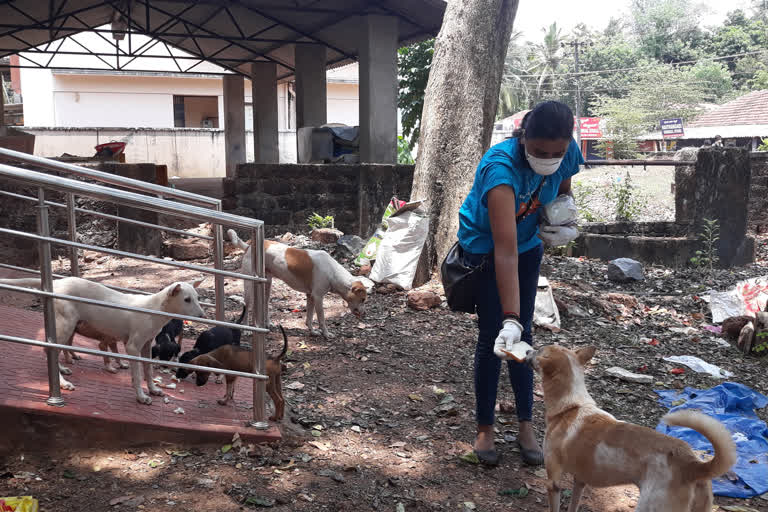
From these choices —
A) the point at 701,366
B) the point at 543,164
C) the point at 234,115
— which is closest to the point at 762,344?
the point at 701,366

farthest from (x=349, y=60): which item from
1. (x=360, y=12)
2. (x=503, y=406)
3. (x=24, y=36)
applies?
(x=503, y=406)

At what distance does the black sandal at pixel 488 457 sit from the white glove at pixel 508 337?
0.82 metres

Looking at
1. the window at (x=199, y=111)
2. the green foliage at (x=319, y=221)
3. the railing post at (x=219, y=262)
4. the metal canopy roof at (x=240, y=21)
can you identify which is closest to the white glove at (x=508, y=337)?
the railing post at (x=219, y=262)

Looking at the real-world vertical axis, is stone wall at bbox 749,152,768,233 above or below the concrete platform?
above

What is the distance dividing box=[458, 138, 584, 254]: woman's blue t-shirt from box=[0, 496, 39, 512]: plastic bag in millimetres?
2090

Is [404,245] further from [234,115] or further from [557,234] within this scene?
[234,115]

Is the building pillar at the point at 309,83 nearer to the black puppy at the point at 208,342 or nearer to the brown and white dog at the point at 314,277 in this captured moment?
the brown and white dog at the point at 314,277

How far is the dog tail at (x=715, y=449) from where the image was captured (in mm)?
2316

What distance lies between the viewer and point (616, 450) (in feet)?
8.34

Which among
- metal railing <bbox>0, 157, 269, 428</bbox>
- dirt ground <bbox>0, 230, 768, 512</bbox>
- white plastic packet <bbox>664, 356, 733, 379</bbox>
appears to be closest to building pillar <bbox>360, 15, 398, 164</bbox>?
dirt ground <bbox>0, 230, 768, 512</bbox>

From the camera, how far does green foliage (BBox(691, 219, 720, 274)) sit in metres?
8.84

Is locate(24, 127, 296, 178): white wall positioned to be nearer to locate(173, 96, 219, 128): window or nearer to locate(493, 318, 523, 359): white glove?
locate(173, 96, 219, 128): window

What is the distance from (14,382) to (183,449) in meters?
0.88

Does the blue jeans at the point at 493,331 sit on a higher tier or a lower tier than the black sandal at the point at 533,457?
higher
